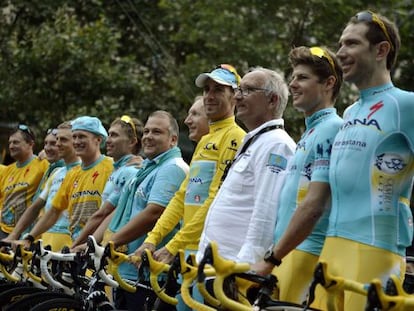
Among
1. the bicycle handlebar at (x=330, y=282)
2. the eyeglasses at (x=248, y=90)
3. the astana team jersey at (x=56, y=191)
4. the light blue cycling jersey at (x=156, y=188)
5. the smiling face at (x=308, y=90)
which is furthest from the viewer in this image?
the astana team jersey at (x=56, y=191)

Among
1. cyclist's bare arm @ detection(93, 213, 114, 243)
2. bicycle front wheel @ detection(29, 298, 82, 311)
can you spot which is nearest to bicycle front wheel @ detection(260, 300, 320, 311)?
bicycle front wheel @ detection(29, 298, 82, 311)

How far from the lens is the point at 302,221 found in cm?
489

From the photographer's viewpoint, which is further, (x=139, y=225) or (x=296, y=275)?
(x=139, y=225)

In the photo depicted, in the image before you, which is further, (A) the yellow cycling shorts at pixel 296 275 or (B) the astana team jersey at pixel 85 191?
(B) the astana team jersey at pixel 85 191

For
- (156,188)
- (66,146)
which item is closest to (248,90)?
(156,188)

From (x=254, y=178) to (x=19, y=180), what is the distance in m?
5.60

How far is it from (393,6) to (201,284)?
11626 mm

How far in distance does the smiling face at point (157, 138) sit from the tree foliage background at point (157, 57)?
754 centimetres

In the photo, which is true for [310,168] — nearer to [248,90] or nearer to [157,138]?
[248,90]

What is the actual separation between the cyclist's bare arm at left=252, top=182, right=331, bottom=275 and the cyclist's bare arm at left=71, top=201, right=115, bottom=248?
11.1 ft

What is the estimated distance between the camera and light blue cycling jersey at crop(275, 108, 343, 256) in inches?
203

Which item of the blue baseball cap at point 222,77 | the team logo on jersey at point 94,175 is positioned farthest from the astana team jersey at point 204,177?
the team logo on jersey at point 94,175

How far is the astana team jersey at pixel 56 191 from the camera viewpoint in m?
9.41

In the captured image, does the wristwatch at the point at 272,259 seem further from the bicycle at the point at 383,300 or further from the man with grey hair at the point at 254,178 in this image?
the bicycle at the point at 383,300
